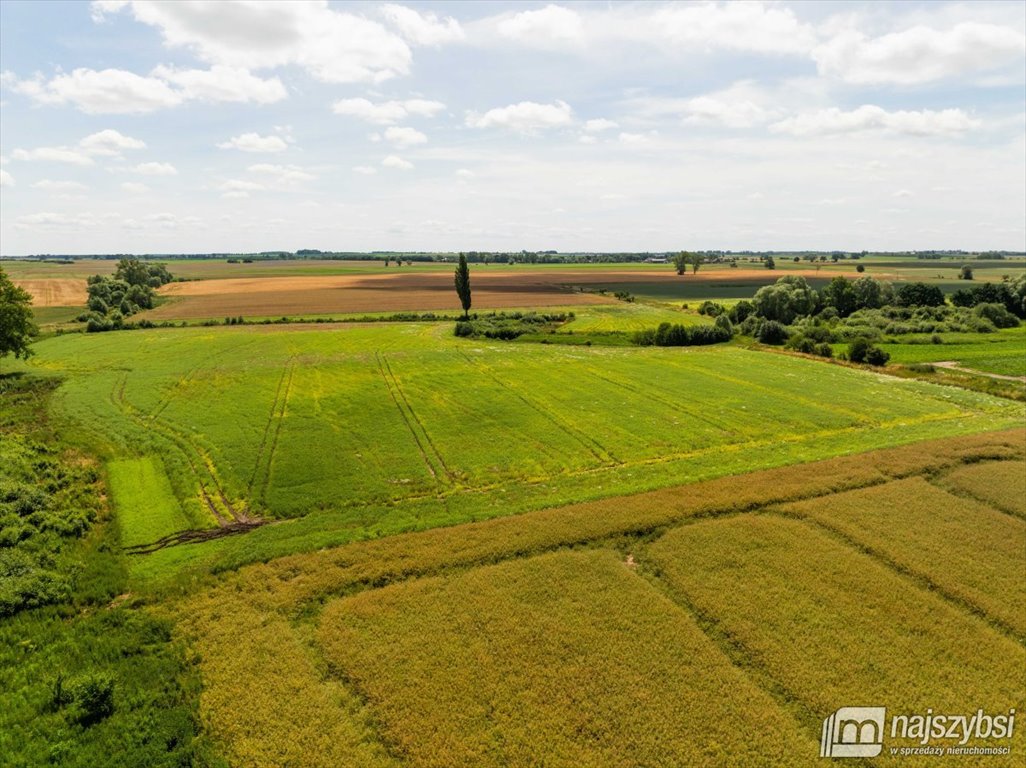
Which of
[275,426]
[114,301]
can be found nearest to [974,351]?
[275,426]

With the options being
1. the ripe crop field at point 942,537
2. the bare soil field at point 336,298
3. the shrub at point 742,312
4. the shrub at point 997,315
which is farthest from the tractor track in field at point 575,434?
the shrub at point 997,315

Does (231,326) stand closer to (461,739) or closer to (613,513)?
(613,513)

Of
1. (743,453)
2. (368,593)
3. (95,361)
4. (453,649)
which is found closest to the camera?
(453,649)

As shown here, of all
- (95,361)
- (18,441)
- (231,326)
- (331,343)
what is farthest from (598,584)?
(231,326)

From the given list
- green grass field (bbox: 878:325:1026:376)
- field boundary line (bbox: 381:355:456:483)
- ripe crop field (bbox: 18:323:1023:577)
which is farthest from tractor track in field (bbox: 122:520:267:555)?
green grass field (bbox: 878:325:1026:376)

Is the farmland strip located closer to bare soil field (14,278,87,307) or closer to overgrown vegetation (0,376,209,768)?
overgrown vegetation (0,376,209,768)

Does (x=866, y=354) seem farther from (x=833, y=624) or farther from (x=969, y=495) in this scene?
(x=833, y=624)
